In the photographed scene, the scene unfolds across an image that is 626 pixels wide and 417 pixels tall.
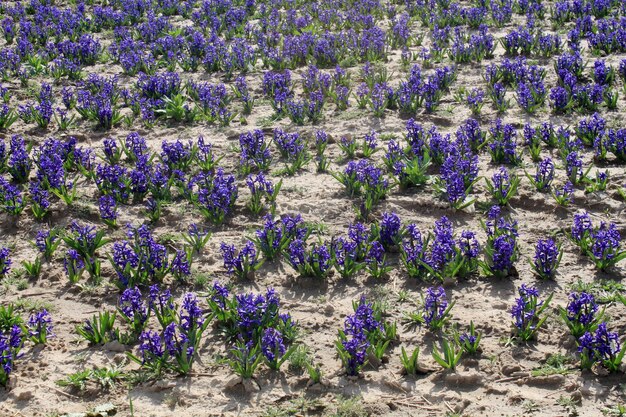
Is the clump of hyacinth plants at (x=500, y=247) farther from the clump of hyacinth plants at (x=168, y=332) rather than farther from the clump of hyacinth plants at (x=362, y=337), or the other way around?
the clump of hyacinth plants at (x=168, y=332)

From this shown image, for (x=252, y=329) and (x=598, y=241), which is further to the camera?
(x=598, y=241)

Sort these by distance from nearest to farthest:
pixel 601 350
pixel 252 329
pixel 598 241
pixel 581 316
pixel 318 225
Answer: pixel 601 350 < pixel 581 316 < pixel 252 329 < pixel 598 241 < pixel 318 225

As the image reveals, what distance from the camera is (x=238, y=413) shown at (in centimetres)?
524

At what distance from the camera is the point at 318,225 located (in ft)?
24.6

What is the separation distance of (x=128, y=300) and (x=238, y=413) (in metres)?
1.50

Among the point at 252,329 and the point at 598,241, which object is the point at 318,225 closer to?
the point at 252,329

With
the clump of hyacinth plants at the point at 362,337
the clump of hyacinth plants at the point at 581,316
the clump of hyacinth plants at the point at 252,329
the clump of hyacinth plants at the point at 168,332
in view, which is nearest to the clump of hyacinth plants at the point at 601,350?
the clump of hyacinth plants at the point at 581,316

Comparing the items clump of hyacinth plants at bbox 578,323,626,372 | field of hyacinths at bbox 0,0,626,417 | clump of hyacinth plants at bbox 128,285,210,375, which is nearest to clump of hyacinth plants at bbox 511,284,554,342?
field of hyacinths at bbox 0,0,626,417

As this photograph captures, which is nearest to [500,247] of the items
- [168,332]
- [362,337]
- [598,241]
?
[598,241]

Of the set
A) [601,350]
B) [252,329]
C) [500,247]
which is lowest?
[252,329]

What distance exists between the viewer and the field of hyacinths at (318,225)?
5477 mm

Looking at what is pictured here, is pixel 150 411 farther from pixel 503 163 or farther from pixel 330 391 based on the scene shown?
pixel 503 163

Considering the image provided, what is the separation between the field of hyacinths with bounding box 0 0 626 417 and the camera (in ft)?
18.0

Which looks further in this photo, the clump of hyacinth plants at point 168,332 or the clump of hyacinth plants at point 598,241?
the clump of hyacinth plants at point 598,241
